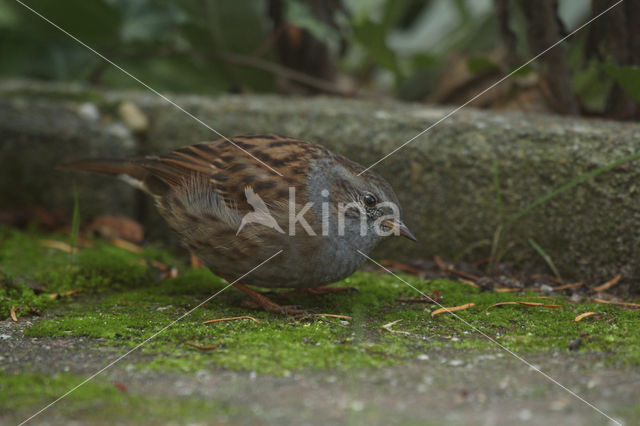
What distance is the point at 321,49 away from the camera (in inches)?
263

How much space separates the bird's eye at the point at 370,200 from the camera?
12.3 feet

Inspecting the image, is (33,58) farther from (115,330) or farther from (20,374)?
(20,374)

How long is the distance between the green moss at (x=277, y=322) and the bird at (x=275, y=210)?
27cm

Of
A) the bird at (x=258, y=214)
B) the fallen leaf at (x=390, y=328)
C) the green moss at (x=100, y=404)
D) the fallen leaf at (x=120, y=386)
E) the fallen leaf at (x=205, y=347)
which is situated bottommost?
the green moss at (x=100, y=404)

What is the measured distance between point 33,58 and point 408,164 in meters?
4.39

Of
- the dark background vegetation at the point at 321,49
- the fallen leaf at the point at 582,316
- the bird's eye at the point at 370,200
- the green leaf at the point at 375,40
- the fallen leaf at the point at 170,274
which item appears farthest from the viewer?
the green leaf at the point at 375,40

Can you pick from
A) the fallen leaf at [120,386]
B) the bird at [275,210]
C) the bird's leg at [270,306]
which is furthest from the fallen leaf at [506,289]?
the fallen leaf at [120,386]

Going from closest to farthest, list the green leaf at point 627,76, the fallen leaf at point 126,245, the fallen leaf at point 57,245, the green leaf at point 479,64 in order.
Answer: the green leaf at point 627,76 → the fallen leaf at point 57,245 → the fallen leaf at point 126,245 → the green leaf at point 479,64

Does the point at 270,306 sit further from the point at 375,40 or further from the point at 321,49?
the point at 321,49

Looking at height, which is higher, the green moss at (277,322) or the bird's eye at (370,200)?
the bird's eye at (370,200)

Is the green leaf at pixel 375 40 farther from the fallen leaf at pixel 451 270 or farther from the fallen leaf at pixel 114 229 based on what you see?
the fallen leaf at pixel 114 229

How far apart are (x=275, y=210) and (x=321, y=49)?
11.6ft

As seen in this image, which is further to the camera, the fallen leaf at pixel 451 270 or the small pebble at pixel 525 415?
the fallen leaf at pixel 451 270

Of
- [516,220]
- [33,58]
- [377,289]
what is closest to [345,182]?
[377,289]
